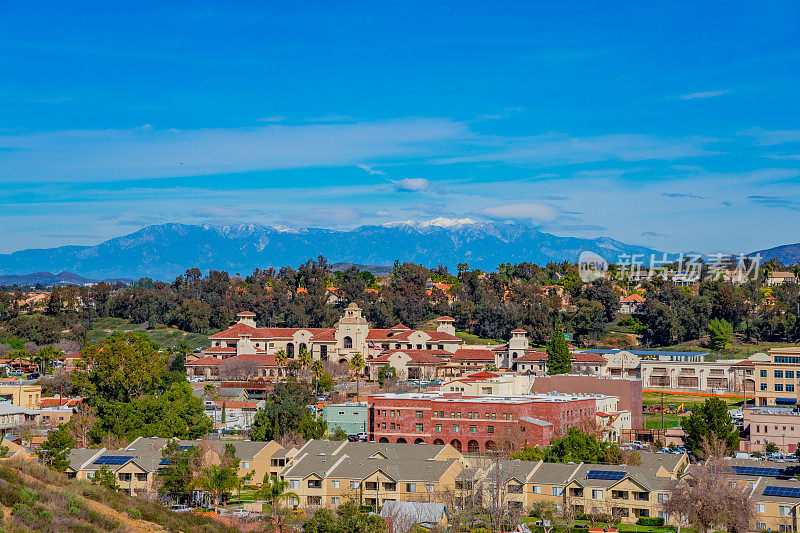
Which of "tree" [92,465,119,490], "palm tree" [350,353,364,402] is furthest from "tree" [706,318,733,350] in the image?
"tree" [92,465,119,490]

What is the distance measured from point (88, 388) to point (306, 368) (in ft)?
101

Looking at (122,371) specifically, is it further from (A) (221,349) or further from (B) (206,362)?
(A) (221,349)

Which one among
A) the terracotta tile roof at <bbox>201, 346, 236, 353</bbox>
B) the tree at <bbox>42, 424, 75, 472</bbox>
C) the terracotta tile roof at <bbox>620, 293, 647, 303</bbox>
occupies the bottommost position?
the tree at <bbox>42, 424, 75, 472</bbox>

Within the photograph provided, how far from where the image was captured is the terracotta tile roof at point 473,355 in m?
96.2

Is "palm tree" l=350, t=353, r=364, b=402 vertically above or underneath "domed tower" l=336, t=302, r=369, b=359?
underneath

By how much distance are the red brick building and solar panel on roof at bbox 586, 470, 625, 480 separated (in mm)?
12883

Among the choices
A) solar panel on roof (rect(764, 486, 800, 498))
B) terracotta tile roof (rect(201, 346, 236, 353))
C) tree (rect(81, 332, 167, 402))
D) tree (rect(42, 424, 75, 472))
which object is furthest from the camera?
terracotta tile roof (rect(201, 346, 236, 353))

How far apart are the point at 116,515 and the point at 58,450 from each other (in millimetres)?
19285

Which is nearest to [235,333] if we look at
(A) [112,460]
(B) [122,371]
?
(B) [122,371]

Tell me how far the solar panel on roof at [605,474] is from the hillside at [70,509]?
1981 centimetres

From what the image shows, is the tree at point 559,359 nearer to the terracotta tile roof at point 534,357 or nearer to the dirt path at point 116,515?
the terracotta tile roof at point 534,357

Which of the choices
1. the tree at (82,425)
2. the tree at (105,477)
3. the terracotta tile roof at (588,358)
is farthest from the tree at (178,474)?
the terracotta tile roof at (588,358)

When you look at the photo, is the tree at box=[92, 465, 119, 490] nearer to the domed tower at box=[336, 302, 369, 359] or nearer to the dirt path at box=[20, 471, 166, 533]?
the dirt path at box=[20, 471, 166, 533]

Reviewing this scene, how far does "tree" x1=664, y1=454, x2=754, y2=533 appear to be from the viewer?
129ft
